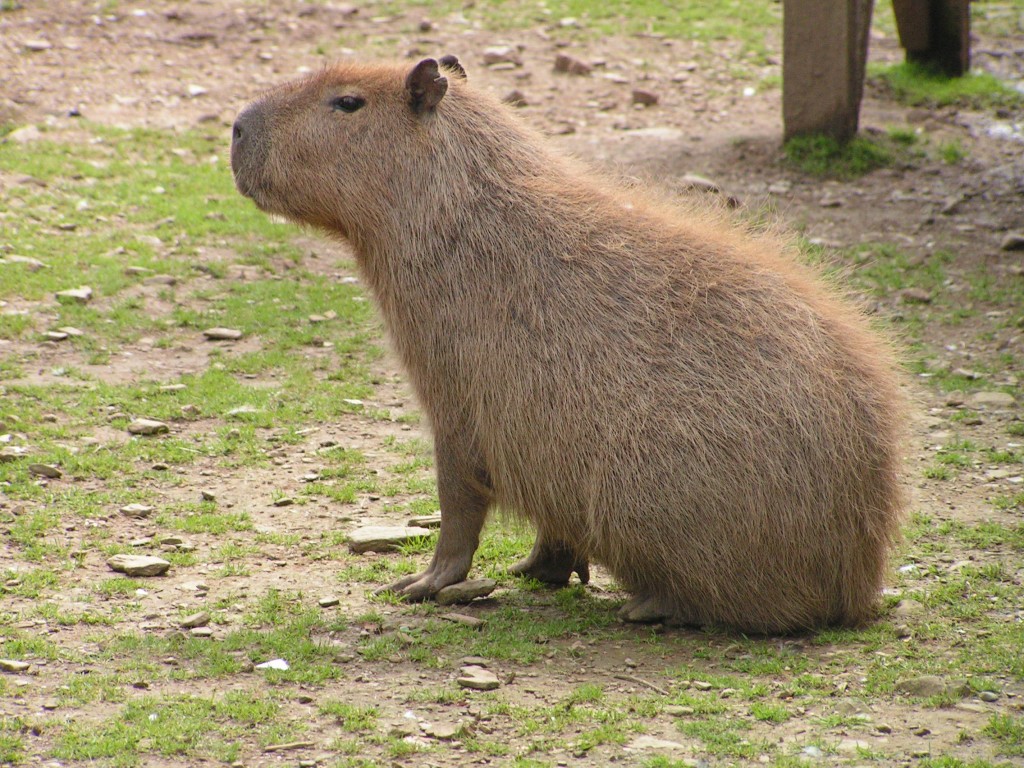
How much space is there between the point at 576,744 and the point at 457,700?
0.43 meters

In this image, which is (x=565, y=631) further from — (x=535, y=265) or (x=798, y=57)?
(x=798, y=57)

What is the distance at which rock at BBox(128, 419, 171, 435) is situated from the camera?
5.82m

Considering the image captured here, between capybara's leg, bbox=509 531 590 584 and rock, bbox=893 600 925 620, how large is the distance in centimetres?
111

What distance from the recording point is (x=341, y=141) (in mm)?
4586

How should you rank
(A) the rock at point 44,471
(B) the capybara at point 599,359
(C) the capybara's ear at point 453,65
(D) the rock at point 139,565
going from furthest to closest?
(A) the rock at point 44,471, (C) the capybara's ear at point 453,65, (D) the rock at point 139,565, (B) the capybara at point 599,359

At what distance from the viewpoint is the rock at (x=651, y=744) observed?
340 cm

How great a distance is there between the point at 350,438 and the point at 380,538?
1.12m

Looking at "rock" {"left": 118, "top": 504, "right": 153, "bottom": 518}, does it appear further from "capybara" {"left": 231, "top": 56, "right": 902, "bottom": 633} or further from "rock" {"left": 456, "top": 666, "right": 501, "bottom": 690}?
"rock" {"left": 456, "top": 666, "right": 501, "bottom": 690}

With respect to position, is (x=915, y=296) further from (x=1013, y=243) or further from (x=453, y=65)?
(x=453, y=65)

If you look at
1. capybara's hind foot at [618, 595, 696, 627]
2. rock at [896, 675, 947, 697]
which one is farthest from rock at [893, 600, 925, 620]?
capybara's hind foot at [618, 595, 696, 627]

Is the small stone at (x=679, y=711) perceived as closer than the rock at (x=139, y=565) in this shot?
Yes

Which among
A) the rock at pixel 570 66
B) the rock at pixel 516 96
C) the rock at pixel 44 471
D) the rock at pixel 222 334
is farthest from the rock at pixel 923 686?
the rock at pixel 570 66

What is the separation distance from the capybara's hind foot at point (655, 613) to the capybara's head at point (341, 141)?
1646mm

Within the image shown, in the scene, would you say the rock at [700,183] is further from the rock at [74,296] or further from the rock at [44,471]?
the rock at [44,471]
